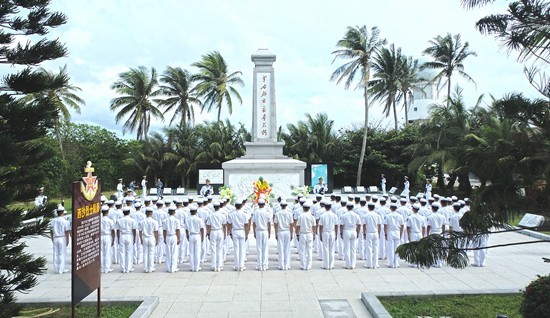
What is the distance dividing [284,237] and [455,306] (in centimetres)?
371

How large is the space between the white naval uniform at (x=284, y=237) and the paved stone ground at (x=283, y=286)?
25 centimetres

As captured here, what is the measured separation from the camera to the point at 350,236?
933 cm

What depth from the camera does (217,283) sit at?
Answer: 819cm

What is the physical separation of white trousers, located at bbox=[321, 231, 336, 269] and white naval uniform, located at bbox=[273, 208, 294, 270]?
78 centimetres

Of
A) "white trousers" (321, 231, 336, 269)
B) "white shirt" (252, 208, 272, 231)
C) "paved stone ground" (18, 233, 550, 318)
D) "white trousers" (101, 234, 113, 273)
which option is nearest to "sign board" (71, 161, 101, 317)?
"paved stone ground" (18, 233, 550, 318)

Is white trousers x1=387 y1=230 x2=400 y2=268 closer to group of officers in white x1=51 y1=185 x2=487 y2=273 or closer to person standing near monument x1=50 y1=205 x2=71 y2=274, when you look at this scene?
group of officers in white x1=51 y1=185 x2=487 y2=273

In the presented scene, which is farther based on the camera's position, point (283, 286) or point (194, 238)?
point (194, 238)

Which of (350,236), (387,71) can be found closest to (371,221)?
(350,236)

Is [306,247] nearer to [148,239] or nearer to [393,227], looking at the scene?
[393,227]

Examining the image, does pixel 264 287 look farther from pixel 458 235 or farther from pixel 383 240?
pixel 458 235

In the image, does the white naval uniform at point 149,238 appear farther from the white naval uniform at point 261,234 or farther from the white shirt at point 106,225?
the white naval uniform at point 261,234

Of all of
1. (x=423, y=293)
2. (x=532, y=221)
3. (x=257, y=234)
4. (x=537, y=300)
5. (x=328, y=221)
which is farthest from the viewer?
(x=532, y=221)

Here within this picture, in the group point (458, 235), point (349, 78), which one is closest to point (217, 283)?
point (458, 235)

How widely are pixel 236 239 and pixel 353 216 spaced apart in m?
2.60
